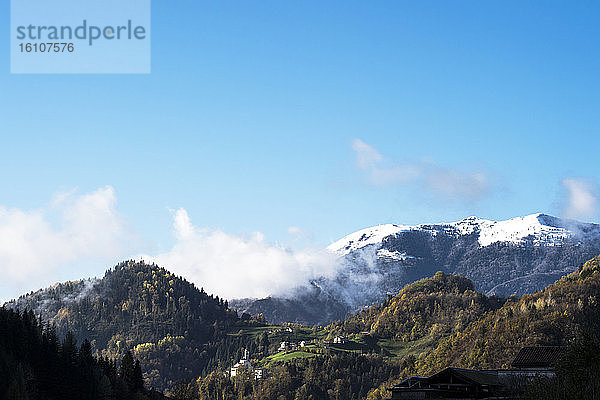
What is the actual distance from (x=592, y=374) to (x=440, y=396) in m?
52.0

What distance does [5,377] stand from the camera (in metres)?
174

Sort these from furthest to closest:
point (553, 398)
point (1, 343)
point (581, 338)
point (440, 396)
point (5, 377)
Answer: point (1, 343) → point (5, 377) → point (440, 396) → point (581, 338) → point (553, 398)

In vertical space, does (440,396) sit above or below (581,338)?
below

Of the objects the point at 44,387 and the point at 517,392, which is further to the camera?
the point at 44,387

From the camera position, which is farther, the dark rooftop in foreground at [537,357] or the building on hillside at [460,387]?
the dark rooftop in foreground at [537,357]

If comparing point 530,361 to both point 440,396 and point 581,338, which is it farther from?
point 581,338

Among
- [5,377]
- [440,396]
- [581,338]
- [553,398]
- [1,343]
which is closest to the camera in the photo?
[553,398]

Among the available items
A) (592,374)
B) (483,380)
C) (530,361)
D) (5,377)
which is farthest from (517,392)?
(5,377)

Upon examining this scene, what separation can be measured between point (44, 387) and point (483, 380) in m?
115

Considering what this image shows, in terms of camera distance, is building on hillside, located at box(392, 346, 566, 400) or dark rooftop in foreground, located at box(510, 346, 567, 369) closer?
building on hillside, located at box(392, 346, 566, 400)

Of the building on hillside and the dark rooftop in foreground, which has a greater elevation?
the dark rooftop in foreground

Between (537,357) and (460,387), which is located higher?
(537,357)

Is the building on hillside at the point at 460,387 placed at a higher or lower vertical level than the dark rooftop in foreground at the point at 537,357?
lower

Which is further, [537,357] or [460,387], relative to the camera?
[537,357]
